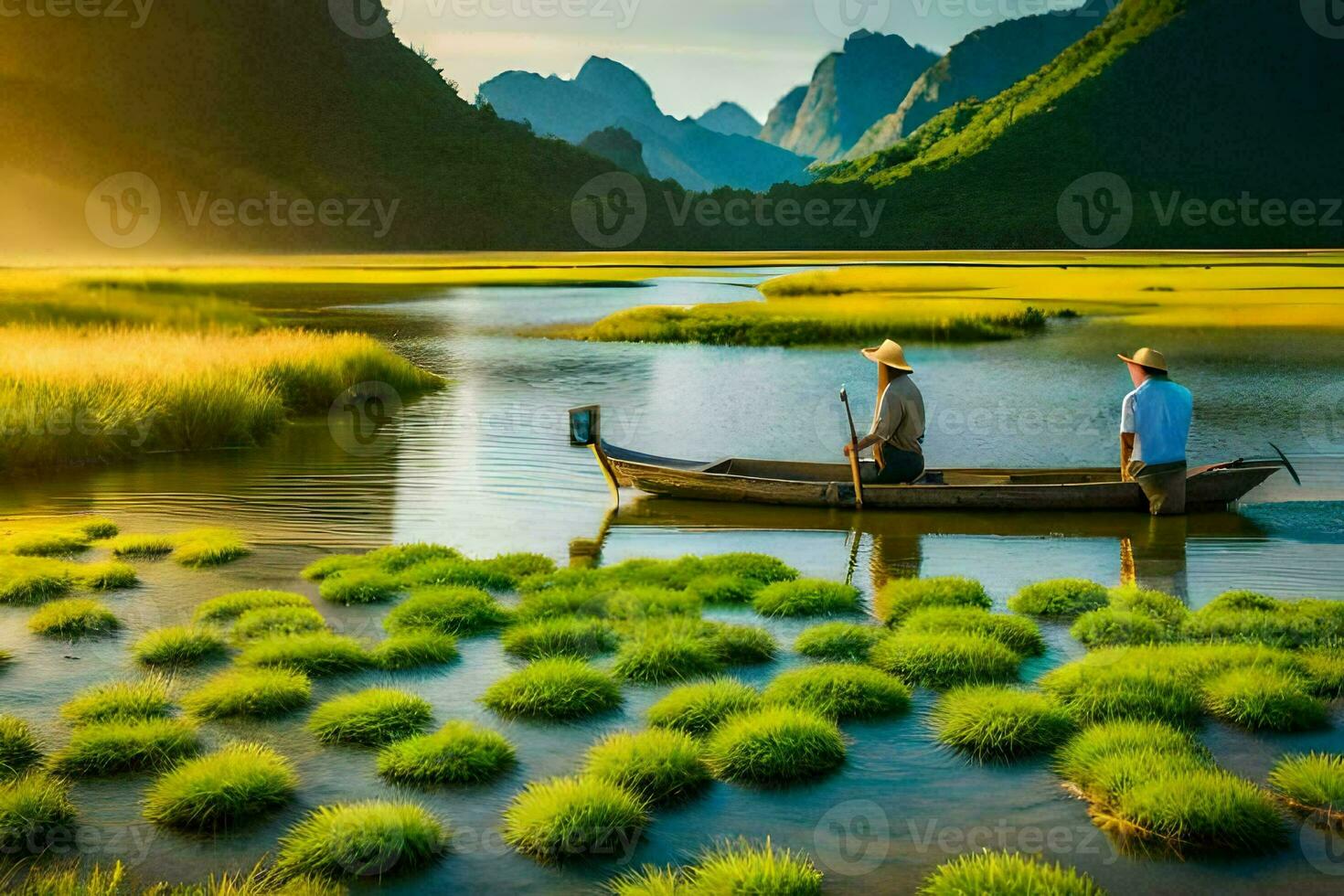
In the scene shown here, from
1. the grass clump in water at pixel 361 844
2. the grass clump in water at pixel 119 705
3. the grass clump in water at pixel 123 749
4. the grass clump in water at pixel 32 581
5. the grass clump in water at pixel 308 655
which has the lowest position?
the grass clump in water at pixel 361 844

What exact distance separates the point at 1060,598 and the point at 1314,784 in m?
4.94

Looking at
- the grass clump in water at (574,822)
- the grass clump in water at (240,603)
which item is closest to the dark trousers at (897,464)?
the grass clump in water at (240,603)

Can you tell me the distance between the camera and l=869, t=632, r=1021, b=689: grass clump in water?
10195 mm

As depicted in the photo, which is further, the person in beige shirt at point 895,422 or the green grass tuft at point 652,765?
the person in beige shirt at point 895,422

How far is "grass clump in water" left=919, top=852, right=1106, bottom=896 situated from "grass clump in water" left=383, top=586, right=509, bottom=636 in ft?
20.7

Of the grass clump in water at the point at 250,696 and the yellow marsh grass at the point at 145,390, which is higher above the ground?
the yellow marsh grass at the point at 145,390

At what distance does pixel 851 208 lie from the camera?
635 feet

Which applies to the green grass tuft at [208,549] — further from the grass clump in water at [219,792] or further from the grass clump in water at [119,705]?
the grass clump in water at [219,792]

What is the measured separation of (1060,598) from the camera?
1259 centimetres

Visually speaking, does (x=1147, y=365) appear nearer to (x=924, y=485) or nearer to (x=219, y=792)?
(x=924, y=485)

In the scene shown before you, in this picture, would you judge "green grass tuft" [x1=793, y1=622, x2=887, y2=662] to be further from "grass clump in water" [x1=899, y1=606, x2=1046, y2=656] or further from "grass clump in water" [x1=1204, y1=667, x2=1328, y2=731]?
"grass clump in water" [x1=1204, y1=667, x2=1328, y2=731]

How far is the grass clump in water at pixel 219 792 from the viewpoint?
24.8ft

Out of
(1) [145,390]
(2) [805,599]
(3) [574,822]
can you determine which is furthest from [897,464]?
(1) [145,390]

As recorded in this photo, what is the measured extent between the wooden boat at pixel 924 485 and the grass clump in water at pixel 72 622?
799 cm
